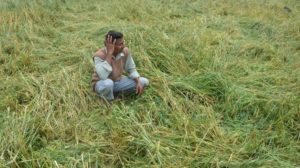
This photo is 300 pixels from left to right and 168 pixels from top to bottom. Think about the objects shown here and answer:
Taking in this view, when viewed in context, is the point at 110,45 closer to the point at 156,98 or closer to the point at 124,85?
the point at 124,85

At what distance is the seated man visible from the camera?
3.38 m

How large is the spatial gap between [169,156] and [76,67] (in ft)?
5.66

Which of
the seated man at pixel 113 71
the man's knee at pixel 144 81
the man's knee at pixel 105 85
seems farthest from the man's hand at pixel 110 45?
the man's knee at pixel 144 81

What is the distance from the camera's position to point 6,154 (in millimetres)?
2719

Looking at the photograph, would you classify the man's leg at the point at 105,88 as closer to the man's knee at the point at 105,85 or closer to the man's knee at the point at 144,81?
the man's knee at the point at 105,85

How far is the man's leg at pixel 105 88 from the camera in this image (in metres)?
3.37

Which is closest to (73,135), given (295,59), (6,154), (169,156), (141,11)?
(6,154)

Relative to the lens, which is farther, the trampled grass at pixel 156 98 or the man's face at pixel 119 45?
the man's face at pixel 119 45

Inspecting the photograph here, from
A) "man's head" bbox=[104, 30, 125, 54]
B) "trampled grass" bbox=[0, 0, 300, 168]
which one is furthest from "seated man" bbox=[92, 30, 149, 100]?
"trampled grass" bbox=[0, 0, 300, 168]

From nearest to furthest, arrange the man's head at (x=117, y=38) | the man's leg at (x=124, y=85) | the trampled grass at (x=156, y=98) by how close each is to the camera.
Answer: the trampled grass at (x=156, y=98)
the man's head at (x=117, y=38)
the man's leg at (x=124, y=85)

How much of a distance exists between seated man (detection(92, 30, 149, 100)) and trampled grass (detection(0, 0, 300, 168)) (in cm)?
11

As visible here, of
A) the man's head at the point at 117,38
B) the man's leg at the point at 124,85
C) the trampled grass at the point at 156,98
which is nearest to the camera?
the trampled grass at the point at 156,98

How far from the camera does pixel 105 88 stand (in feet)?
11.1

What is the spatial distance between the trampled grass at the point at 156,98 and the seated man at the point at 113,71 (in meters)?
0.11
